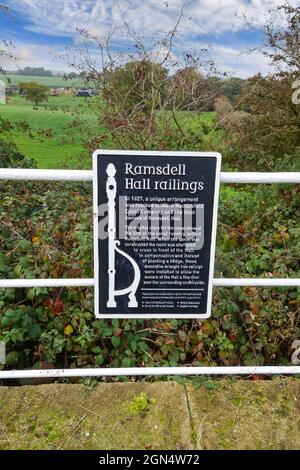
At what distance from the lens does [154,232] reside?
1800 mm

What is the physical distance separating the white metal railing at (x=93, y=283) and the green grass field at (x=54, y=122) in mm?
5133

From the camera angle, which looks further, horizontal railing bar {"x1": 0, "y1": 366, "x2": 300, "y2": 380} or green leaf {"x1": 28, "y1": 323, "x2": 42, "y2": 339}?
green leaf {"x1": 28, "y1": 323, "x2": 42, "y2": 339}

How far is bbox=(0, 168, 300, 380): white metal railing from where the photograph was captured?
5.46ft

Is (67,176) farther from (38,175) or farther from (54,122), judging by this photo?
(54,122)

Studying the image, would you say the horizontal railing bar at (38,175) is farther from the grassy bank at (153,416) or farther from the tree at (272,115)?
Answer: the tree at (272,115)

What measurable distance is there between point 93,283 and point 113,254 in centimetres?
18

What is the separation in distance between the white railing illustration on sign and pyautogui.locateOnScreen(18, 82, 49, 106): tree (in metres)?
6.62

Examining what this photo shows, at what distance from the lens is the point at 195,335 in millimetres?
2473

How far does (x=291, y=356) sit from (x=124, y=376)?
1118 mm

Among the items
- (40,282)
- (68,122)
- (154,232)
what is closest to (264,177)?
(154,232)

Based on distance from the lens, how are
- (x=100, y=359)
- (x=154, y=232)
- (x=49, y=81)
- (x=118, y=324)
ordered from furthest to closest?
(x=49, y=81) < (x=118, y=324) < (x=100, y=359) < (x=154, y=232)

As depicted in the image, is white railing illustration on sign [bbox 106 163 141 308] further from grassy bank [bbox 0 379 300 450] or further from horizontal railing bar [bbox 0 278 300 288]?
grassy bank [bbox 0 379 300 450]

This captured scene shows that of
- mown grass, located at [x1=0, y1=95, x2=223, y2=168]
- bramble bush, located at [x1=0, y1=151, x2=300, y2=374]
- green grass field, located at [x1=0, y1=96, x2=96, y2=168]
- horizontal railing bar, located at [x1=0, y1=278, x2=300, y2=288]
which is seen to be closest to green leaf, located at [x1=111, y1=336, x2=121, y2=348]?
bramble bush, located at [x1=0, y1=151, x2=300, y2=374]

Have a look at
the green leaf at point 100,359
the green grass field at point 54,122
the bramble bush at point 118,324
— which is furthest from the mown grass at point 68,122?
the green leaf at point 100,359
